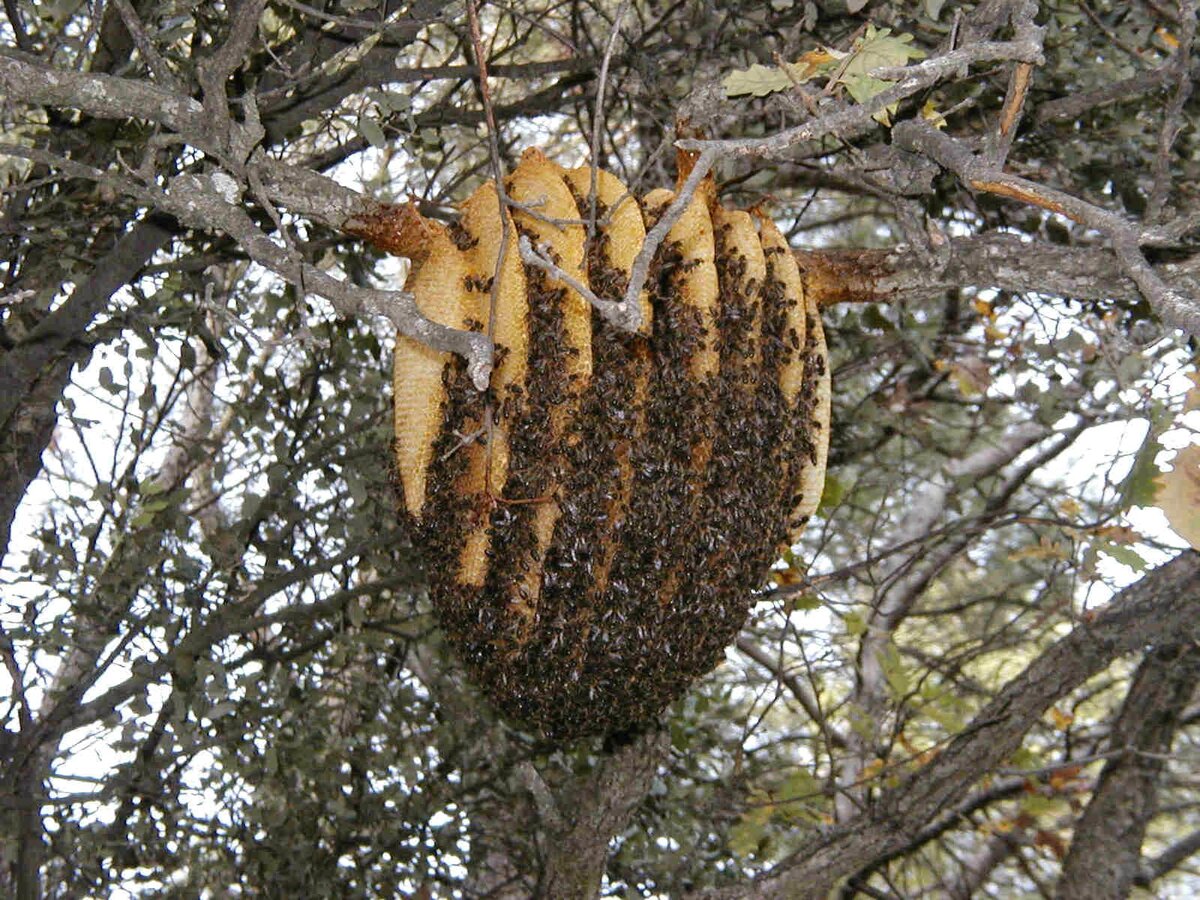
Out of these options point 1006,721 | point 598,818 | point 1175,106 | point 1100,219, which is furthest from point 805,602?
point 1100,219

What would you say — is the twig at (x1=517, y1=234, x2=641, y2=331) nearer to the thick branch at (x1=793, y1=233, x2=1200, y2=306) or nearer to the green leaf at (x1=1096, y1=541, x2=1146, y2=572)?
the thick branch at (x1=793, y1=233, x2=1200, y2=306)

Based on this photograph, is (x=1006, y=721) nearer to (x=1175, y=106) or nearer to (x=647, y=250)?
(x=1175, y=106)

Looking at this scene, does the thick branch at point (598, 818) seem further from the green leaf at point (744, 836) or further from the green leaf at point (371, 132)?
the green leaf at point (371, 132)

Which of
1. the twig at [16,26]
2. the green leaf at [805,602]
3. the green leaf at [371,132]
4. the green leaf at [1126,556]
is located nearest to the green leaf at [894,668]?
the green leaf at [805,602]

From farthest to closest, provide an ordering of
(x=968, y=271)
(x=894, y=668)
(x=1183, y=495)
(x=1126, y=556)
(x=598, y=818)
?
(x=894, y=668), (x=598, y=818), (x=1126, y=556), (x=968, y=271), (x=1183, y=495)

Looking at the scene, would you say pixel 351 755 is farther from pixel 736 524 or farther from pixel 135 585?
pixel 736 524

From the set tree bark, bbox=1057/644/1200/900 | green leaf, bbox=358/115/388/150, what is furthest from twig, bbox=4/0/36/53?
tree bark, bbox=1057/644/1200/900

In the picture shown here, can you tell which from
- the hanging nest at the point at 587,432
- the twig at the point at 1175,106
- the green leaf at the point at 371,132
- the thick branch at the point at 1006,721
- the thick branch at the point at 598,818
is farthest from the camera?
the thick branch at the point at 1006,721

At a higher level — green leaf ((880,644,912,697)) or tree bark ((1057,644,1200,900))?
green leaf ((880,644,912,697))

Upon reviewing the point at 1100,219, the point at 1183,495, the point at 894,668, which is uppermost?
the point at 894,668
